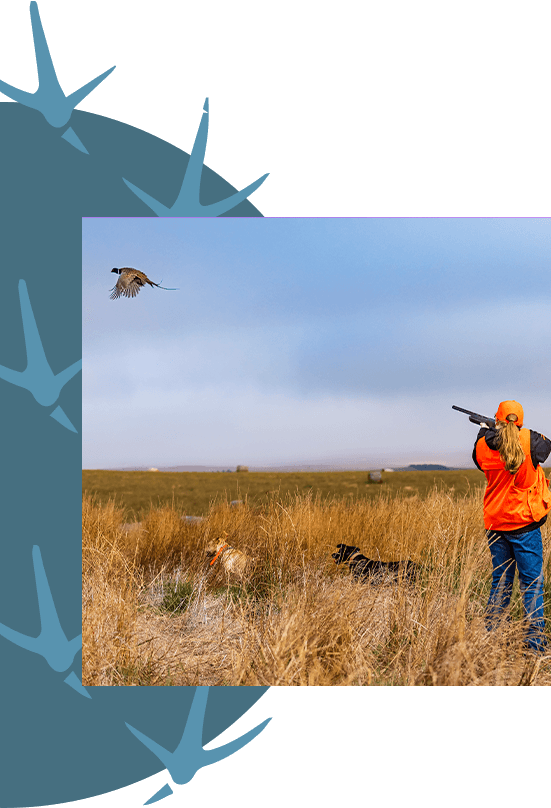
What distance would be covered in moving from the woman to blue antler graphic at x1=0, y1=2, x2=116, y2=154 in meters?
3.97

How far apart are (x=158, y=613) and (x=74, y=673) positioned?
62.7 inches

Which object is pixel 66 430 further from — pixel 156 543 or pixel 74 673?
pixel 156 543

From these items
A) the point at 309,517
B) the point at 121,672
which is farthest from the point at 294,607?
the point at 309,517

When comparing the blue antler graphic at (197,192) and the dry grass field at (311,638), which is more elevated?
the blue antler graphic at (197,192)

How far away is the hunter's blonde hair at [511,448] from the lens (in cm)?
400

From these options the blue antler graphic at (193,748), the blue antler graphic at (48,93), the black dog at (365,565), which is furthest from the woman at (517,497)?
the blue antler graphic at (48,93)

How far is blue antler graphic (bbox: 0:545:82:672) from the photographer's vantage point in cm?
359

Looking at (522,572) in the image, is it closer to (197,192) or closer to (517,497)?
(517,497)

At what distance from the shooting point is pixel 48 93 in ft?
12.9

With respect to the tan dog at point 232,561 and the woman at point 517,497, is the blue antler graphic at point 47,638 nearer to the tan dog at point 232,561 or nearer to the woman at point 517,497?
the tan dog at point 232,561

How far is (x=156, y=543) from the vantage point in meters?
7.49

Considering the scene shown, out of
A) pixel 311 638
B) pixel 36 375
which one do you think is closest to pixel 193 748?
pixel 311 638

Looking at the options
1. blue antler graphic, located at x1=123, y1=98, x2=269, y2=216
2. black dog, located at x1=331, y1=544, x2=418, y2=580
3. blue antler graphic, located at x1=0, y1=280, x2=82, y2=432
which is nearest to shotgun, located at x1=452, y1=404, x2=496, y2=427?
black dog, located at x1=331, y1=544, x2=418, y2=580

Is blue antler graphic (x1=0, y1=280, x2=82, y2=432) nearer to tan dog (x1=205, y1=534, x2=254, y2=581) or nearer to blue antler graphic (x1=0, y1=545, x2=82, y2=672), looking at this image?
blue antler graphic (x1=0, y1=545, x2=82, y2=672)
